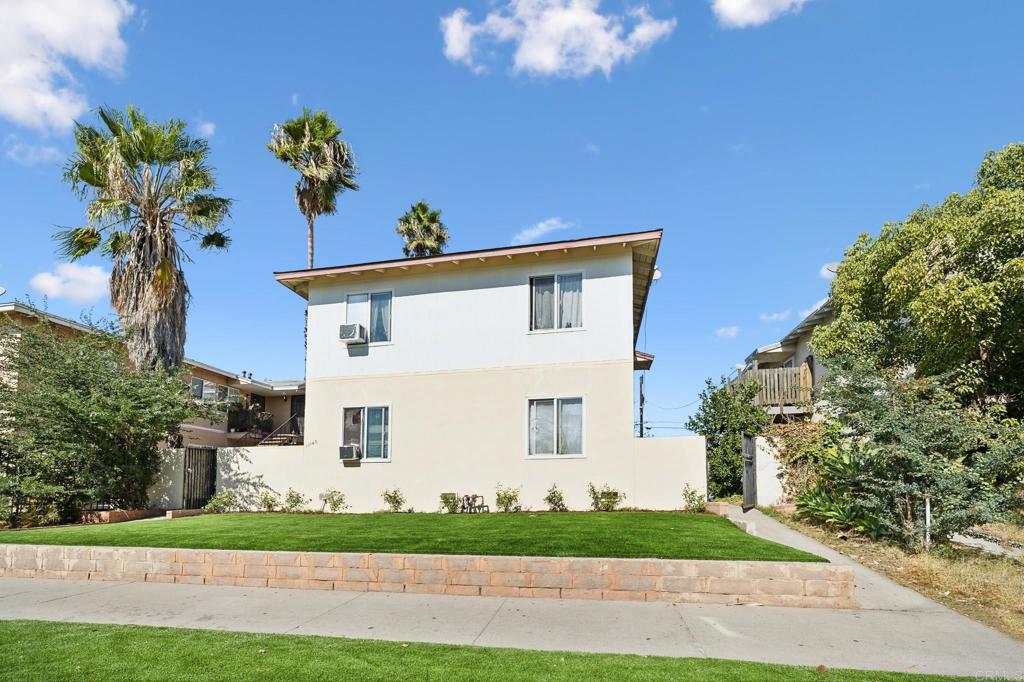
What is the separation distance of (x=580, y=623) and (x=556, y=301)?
9.11m

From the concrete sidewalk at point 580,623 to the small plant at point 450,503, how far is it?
6.39m

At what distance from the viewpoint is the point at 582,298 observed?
Result: 47.7 ft

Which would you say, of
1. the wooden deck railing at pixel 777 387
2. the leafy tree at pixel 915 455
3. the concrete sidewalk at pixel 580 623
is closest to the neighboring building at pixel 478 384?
the leafy tree at pixel 915 455

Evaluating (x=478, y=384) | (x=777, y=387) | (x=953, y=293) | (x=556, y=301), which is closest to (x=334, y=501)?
(x=478, y=384)

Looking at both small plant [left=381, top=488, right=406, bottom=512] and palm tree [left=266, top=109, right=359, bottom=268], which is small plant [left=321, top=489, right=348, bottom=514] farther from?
palm tree [left=266, top=109, right=359, bottom=268]

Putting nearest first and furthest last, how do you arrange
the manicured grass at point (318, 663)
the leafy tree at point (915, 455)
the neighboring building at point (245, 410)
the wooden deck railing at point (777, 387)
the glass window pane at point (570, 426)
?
the manicured grass at point (318, 663) < the leafy tree at point (915, 455) < the glass window pane at point (570, 426) < the wooden deck railing at point (777, 387) < the neighboring building at point (245, 410)

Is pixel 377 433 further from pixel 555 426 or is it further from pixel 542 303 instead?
pixel 542 303

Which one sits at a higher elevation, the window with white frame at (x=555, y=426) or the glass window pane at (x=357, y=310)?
the glass window pane at (x=357, y=310)

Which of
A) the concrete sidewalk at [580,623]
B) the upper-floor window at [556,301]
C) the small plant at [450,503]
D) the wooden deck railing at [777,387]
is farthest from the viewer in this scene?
the wooden deck railing at [777,387]

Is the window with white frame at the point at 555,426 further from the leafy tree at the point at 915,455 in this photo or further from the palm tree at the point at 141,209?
the palm tree at the point at 141,209

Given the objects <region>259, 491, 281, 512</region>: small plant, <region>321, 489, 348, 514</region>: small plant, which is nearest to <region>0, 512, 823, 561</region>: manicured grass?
<region>321, 489, 348, 514</region>: small plant

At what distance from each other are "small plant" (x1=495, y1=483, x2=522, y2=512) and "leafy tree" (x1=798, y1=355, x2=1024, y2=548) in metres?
6.78

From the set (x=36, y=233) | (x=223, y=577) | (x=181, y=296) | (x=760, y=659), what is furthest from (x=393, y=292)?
(x=760, y=659)

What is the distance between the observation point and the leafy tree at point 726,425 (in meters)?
17.7
